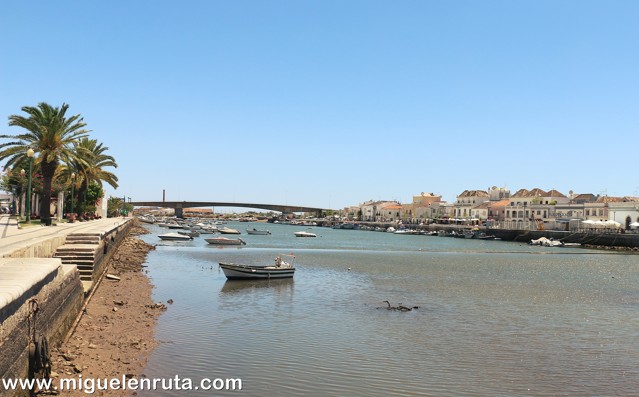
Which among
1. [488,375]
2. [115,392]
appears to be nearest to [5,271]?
[115,392]

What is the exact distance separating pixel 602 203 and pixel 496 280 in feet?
314

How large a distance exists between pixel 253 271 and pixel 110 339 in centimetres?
1818

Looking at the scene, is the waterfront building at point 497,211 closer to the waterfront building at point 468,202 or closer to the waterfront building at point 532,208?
the waterfront building at point 532,208

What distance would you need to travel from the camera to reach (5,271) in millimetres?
12555

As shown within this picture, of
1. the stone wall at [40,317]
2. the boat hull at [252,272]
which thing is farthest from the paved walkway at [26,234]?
the boat hull at [252,272]

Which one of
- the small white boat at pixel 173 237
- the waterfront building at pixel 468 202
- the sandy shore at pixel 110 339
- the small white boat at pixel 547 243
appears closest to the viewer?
the sandy shore at pixel 110 339

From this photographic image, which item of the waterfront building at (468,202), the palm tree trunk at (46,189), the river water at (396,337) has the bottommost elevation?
the river water at (396,337)

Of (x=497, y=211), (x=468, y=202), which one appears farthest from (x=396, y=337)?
(x=468, y=202)

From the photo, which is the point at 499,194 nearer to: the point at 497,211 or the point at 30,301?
the point at 497,211

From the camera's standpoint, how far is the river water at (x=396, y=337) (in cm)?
1443

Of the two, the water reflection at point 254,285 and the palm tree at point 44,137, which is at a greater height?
the palm tree at point 44,137

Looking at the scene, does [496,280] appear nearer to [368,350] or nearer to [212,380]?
[368,350]

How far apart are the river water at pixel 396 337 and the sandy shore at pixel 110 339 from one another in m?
0.62

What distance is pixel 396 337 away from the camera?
64.3 ft
